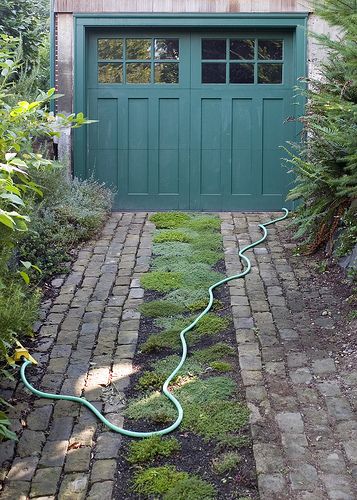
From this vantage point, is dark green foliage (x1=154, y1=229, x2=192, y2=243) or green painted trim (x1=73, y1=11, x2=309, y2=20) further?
green painted trim (x1=73, y1=11, x2=309, y2=20)

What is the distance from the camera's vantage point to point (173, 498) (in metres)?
3.31

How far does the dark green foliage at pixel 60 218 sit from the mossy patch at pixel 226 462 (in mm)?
3152

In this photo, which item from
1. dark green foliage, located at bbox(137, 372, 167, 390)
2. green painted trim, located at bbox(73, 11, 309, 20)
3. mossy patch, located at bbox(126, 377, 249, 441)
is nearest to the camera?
mossy patch, located at bbox(126, 377, 249, 441)

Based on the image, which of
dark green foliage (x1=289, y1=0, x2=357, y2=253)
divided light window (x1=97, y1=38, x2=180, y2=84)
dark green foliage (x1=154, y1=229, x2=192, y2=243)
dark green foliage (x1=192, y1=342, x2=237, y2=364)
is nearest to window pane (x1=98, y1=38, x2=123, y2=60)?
divided light window (x1=97, y1=38, x2=180, y2=84)

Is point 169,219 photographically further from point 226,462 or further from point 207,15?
point 226,462

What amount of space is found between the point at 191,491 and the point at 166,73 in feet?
21.1

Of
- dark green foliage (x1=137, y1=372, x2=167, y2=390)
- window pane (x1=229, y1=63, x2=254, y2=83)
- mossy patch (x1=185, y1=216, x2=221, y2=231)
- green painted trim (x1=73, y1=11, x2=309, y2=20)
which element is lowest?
dark green foliage (x1=137, y1=372, x2=167, y2=390)

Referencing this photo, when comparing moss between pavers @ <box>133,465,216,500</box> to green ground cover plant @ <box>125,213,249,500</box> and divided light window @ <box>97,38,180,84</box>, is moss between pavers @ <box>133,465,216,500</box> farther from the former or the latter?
divided light window @ <box>97,38,180,84</box>

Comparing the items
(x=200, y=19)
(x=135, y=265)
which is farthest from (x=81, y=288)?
(x=200, y=19)

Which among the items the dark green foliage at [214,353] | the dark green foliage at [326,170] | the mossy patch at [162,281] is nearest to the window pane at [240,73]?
the dark green foliage at [326,170]

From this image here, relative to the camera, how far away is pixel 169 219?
8.29m

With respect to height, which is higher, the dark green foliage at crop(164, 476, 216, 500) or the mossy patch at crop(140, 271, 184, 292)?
the mossy patch at crop(140, 271, 184, 292)

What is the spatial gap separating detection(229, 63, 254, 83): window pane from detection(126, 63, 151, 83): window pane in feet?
3.33

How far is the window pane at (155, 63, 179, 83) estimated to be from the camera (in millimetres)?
8883
